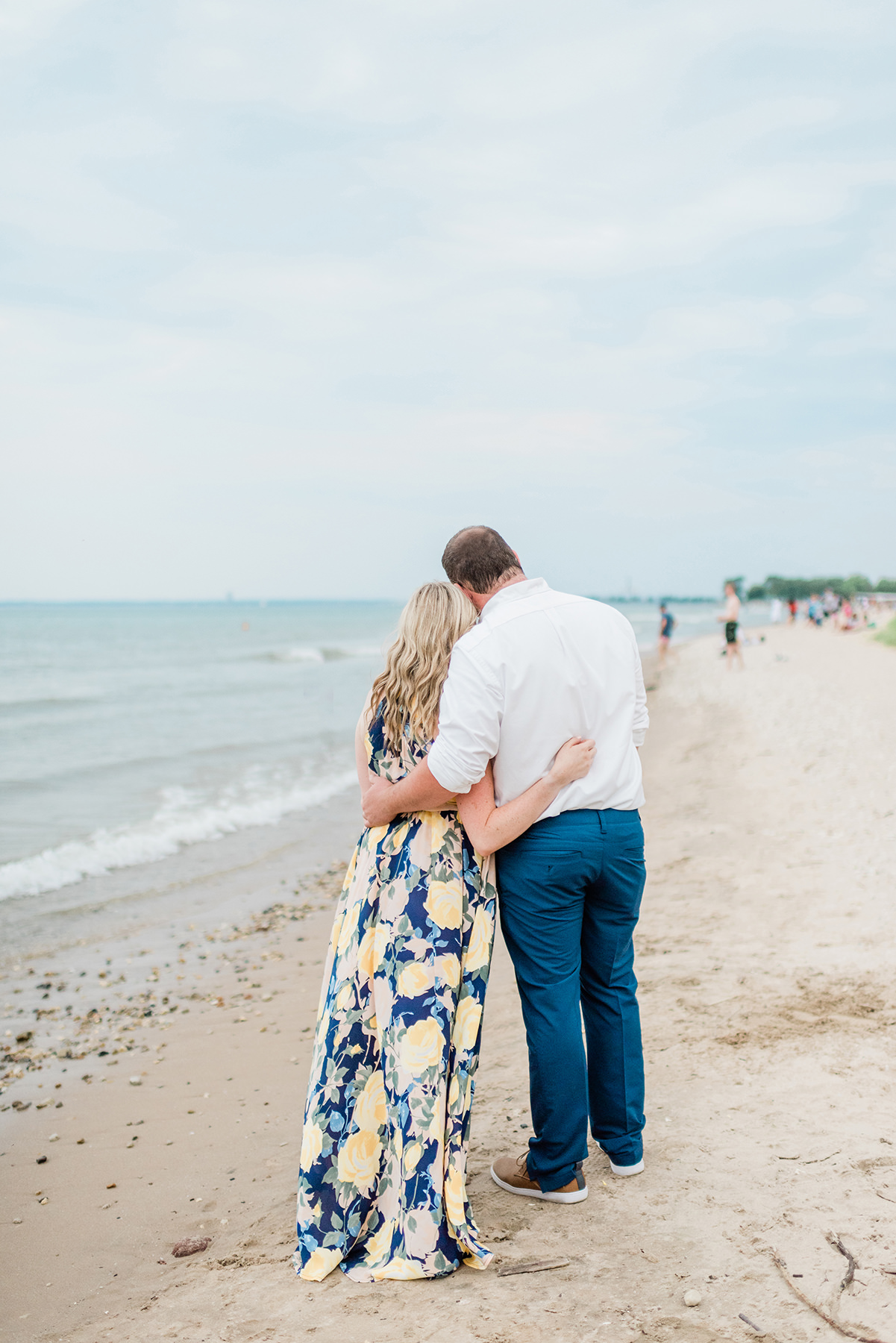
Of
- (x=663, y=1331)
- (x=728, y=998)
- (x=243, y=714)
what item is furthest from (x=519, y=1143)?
(x=243, y=714)

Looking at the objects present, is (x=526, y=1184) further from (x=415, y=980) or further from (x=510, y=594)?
(x=510, y=594)

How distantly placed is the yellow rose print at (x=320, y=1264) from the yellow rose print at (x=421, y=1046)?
0.57 metres

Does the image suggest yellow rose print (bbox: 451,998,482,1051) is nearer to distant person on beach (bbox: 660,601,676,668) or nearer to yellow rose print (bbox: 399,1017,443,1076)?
yellow rose print (bbox: 399,1017,443,1076)

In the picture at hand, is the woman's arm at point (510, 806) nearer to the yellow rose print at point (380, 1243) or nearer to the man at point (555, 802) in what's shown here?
the man at point (555, 802)

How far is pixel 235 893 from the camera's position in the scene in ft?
28.1

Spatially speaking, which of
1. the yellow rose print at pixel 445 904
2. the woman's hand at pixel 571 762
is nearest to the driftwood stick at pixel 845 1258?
the yellow rose print at pixel 445 904

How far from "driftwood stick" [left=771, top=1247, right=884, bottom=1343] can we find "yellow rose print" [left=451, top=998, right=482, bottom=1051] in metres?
0.96

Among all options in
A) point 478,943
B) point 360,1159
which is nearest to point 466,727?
point 478,943

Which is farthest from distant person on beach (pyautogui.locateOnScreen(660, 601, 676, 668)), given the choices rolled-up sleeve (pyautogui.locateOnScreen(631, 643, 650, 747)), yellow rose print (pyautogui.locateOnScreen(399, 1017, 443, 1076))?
yellow rose print (pyautogui.locateOnScreen(399, 1017, 443, 1076))

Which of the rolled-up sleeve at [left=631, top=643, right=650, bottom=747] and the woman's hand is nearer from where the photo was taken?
the woman's hand

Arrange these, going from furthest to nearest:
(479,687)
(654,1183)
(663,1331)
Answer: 1. (654,1183)
2. (479,687)
3. (663,1331)

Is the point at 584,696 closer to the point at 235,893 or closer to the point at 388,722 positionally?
the point at 388,722

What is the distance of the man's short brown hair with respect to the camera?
9.49 ft

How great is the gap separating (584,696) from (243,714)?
20.0 meters
